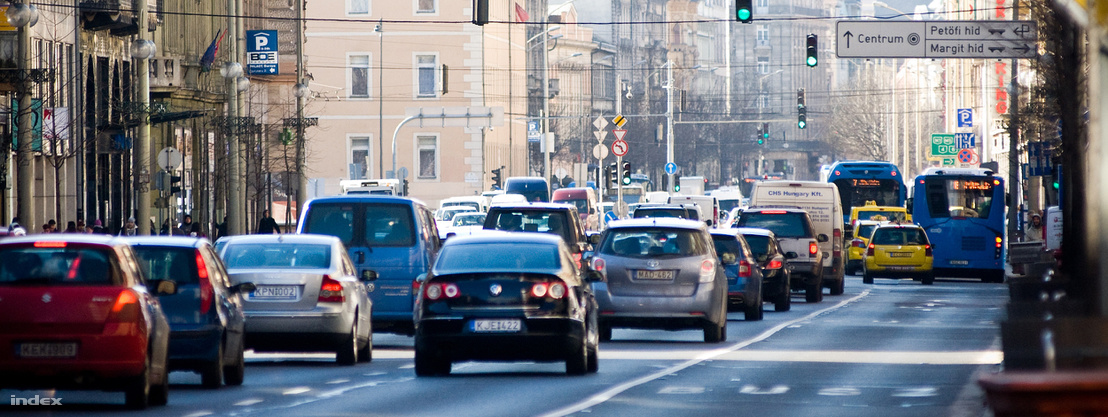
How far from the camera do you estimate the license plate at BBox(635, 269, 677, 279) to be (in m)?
23.8

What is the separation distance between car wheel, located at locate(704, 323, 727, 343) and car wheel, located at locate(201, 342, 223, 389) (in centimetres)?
824

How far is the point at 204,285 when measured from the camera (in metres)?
17.1

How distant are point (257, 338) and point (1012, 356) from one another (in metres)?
12.2

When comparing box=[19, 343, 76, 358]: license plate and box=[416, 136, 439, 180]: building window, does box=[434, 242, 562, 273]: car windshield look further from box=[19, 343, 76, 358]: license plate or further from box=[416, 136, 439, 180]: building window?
box=[416, 136, 439, 180]: building window

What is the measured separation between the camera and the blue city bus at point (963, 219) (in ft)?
169

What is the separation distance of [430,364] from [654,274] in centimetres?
560

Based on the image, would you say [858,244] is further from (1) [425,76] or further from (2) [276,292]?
(1) [425,76]

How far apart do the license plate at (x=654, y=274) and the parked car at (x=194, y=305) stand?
288 inches

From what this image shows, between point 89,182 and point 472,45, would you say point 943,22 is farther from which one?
point 472,45

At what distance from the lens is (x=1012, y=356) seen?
8898mm

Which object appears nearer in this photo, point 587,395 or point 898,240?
point 587,395

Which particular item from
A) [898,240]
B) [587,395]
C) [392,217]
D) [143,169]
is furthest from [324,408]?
[898,240]

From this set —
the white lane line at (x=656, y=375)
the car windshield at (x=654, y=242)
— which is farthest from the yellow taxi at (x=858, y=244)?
the car windshield at (x=654, y=242)

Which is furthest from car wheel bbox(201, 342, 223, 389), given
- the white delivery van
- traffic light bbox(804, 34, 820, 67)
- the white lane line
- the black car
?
traffic light bbox(804, 34, 820, 67)
